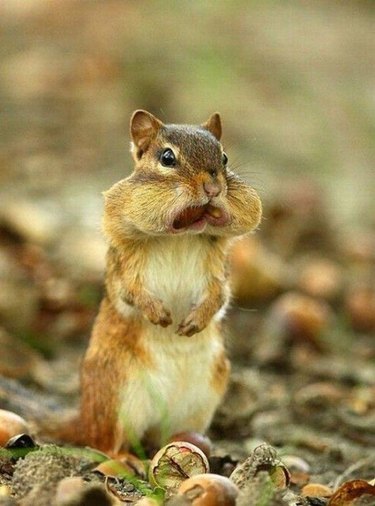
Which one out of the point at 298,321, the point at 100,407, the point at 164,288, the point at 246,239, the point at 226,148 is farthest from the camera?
the point at 226,148

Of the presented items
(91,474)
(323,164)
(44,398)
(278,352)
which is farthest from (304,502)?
(323,164)

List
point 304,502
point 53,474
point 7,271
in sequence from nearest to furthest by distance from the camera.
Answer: point 53,474, point 304,502, point 7,271

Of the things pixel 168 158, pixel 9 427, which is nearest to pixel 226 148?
pixel 168 158

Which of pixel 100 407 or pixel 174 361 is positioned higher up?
pixel 174 361

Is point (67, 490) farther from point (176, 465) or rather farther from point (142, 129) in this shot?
point (142, 129)

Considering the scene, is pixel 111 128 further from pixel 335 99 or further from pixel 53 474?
pixel 53 474

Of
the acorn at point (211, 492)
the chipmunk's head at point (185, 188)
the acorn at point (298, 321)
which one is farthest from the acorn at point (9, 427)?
the acorn at point (298, 321)

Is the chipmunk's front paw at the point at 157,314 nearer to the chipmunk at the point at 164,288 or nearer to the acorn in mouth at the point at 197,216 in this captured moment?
the chipmunk at the point at 164,288
